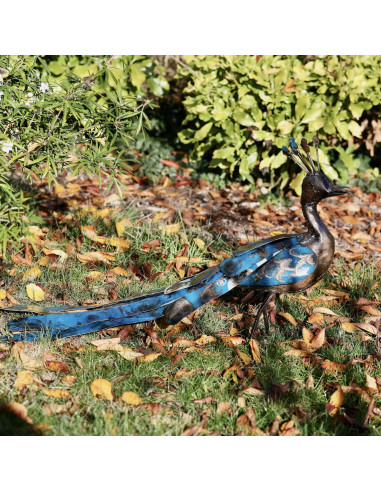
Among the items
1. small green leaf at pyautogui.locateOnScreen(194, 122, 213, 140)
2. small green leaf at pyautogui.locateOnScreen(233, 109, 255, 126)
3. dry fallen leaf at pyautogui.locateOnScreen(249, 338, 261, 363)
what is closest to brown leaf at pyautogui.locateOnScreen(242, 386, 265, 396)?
dry fallen leaf at pyautogui.locateOnScreen(249, 338, 261, 363)

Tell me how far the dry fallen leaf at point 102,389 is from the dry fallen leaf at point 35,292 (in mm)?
942

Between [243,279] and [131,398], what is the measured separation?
0.85 metres

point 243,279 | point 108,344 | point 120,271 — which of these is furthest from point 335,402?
point 120,271

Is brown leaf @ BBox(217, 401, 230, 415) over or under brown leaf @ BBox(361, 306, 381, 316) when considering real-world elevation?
under

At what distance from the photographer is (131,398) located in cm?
272

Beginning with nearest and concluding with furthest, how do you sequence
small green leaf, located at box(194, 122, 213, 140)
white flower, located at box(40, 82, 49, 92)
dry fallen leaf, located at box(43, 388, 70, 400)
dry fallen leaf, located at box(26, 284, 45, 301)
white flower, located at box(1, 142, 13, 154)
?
dry fallen leaf, located at box(43, 388, 70, 400), white flower, located at box(1, 142, 13, 154), white flower, located at box(40, 82, 49, 92), dry fallen leaf, located at box(26, 284, 45, 301), small green leaf, located at box(194, 122, 213, 140)

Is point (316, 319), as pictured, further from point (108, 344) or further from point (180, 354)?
point (108, 344)

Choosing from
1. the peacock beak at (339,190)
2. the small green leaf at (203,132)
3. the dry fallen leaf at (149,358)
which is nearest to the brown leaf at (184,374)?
the dry fallen leaf at (149,358)

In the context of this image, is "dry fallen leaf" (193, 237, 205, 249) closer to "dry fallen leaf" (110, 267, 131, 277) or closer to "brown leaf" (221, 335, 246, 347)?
"dry fallen leaf" (110, 267, 131, 277)

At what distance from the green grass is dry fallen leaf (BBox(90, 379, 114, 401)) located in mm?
27

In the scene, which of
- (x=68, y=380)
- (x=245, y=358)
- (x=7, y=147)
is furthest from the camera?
(x=7, y=147)

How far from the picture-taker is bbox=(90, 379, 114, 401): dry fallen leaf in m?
2.74

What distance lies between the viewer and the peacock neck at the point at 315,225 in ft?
9.66

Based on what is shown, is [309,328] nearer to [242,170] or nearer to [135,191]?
[242,170]
